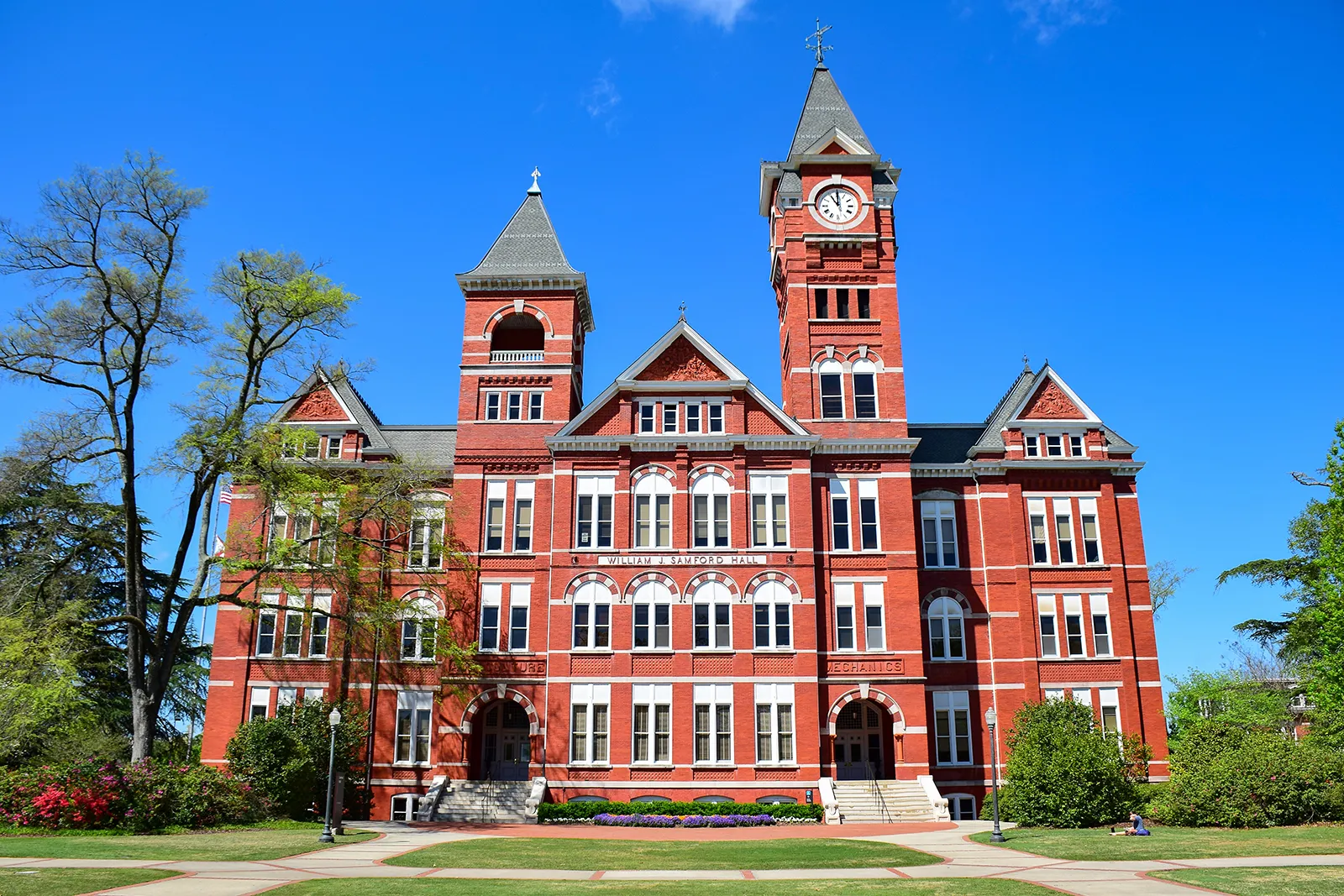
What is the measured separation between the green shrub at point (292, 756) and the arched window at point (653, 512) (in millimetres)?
13449

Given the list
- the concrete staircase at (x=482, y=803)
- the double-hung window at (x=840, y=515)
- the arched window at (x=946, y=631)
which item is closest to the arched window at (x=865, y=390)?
the double-hung window at (x=840, y=515)

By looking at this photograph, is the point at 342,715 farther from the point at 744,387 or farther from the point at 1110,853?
the point at 1110,853

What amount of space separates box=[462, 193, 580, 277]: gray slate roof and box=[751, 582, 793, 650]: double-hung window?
16.2 m

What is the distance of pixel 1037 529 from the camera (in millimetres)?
42781

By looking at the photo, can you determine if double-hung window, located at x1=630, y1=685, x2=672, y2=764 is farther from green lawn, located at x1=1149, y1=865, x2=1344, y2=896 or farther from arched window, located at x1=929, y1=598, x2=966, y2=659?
green lawn, located at x1=1149, y1=865, x2=1344, y2=896

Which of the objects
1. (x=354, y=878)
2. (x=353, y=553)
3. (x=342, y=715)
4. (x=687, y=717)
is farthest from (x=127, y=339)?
(x=687, y=717)

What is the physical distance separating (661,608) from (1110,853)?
20716 millimetres

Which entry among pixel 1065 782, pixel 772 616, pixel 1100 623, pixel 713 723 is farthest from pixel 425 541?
pixel 1100 623

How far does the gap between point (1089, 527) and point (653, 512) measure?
1922 centimetres

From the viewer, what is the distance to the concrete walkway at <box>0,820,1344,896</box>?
1700 centimetres

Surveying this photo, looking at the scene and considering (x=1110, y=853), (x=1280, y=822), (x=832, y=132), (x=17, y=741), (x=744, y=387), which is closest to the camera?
(x=1110, y=853)

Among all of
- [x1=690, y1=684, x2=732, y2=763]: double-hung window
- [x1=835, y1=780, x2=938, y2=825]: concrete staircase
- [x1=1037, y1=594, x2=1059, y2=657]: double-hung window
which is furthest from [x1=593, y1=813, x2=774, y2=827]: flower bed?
[x1=1037, y1=594, x2=1059, y2=657]: double-hung window

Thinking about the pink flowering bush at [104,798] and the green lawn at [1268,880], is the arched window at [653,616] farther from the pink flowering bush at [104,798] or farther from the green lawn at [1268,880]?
the green lawn at [1268,880]

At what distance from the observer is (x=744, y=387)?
41.6 metres
